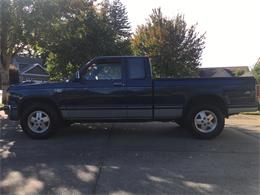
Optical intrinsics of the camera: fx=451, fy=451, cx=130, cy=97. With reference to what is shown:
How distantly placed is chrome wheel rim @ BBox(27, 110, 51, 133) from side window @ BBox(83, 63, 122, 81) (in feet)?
3.93

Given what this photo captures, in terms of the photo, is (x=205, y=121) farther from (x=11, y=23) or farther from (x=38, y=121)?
(x=11, y=23)

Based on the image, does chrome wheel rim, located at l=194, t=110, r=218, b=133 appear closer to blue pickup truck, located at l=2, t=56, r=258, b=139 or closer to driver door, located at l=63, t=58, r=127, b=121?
blue pickup truck, located at l=2, t=56, r=258, b=139

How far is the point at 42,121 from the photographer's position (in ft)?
31.2

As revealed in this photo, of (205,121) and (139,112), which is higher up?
(139,112)

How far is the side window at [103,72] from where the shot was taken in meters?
9.55

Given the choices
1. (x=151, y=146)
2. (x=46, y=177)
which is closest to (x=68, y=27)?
(x=151, y=146)

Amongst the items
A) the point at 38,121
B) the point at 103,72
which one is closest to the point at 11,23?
the point at 38,121

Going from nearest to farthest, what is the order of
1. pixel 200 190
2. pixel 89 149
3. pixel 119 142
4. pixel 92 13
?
pixel 200 190 < pixel 89 149 < pixel 119 142 < pixel 92 13

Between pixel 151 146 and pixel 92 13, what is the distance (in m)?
19.3

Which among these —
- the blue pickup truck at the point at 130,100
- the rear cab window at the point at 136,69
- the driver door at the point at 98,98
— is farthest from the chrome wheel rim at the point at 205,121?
the driver door at the point at 98,98

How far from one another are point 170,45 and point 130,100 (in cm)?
2971

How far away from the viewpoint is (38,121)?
9.51 m

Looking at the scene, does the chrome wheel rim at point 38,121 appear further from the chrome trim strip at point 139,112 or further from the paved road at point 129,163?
the chrome trim strip at point 139,112

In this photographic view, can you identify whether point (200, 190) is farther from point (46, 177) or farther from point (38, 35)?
point (38, 35)
